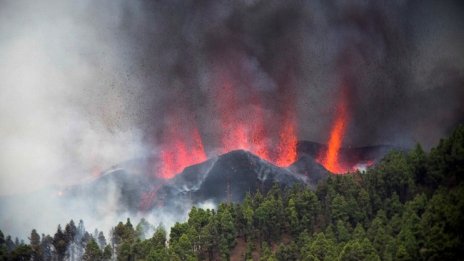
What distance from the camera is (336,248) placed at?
110500 mm

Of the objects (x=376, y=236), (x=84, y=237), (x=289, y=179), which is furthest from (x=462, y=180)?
(x=289, y=179)

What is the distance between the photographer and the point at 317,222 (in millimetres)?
128375

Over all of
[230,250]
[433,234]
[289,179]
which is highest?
[289,179]

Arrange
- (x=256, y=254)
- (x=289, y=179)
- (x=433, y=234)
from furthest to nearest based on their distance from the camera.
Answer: (x=289, y=179), (x=256, y=254), (x=433, y=234)

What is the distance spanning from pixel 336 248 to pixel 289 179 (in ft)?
291

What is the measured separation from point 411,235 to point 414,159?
30.5 meters

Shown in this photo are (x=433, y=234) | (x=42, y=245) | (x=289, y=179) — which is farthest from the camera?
(x=289, y=179)

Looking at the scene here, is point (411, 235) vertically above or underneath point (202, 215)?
underneath

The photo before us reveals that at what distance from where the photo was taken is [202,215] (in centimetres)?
12850

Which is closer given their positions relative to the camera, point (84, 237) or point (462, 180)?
point (462, 180)

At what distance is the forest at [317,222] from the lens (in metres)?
113

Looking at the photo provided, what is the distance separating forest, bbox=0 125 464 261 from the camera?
11269 cm

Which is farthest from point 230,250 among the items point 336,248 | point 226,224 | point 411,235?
point 411,235

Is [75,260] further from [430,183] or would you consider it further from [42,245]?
[430,183]
